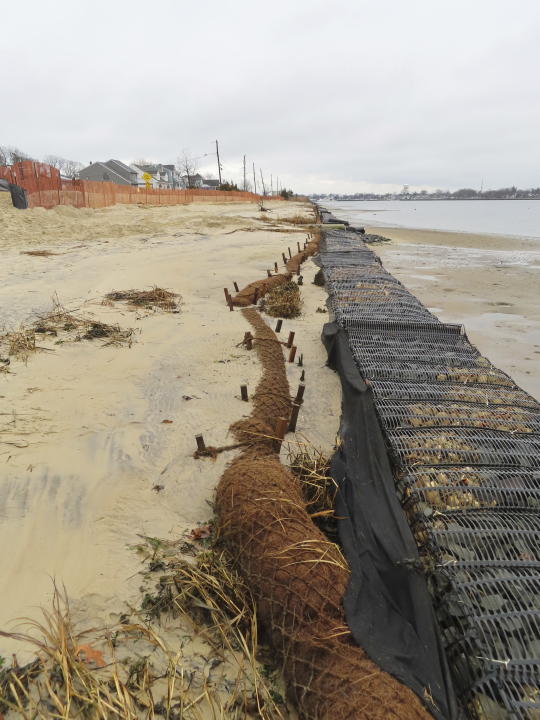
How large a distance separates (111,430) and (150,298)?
4.95 meters

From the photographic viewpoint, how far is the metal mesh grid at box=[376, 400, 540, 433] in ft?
11.8

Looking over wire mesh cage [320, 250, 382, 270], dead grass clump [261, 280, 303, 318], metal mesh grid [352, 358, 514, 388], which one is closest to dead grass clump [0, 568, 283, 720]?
metal mesh grid [352, 358, 514, 388]

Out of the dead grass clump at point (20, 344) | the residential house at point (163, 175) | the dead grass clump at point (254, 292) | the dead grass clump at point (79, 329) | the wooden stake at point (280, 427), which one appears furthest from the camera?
the residential house at point (163, 175)

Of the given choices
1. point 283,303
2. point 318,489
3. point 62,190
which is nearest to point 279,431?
point 318,489

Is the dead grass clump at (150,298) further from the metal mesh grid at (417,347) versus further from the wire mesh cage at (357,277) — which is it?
the metal mesh grid at (417,347)

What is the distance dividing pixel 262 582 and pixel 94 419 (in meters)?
2.78

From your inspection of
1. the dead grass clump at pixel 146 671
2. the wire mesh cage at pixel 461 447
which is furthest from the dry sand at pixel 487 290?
A: the dead grass clump at pixel 146 671

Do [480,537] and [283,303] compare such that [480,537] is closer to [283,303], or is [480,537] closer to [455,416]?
[455,416]

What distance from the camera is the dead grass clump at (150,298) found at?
8258mm

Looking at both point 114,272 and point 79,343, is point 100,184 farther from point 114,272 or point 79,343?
point 79,343

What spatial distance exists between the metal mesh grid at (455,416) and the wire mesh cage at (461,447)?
11 cm

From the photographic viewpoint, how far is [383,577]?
2.47m

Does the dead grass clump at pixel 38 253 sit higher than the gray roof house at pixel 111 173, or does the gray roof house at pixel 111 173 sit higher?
the gray roof house at pixel 111 173

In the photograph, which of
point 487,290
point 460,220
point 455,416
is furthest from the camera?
point 460,220
